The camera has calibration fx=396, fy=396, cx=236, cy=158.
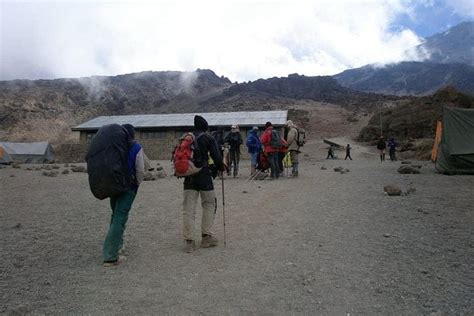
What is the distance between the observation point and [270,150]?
12672mm

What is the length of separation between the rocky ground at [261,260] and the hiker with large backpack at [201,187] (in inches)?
8.8

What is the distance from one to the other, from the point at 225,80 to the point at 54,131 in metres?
57.4

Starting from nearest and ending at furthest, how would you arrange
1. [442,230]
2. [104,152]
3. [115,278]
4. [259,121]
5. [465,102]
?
[115,278] → [104,152] → [442,230] → [259,121] → [465,102]

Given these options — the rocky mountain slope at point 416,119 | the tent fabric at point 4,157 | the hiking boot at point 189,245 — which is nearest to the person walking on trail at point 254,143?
the hiking boot at point 189,245

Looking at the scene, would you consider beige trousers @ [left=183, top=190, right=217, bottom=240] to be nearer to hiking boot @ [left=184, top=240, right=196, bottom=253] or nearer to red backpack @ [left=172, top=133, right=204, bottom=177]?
hiking boot @ [left=184, top=240, right=196, bottom=253]

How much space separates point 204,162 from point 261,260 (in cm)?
151

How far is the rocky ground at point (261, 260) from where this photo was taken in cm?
362

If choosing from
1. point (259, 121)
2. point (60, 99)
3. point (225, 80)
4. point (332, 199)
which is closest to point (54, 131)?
point (60, 99)

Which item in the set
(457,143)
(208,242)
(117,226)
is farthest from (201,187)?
(457,143)

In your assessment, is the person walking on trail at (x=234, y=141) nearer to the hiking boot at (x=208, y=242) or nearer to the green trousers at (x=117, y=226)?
the hiking boot at (x=208, y=242)

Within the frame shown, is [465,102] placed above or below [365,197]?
above

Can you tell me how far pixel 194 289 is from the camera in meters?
3.95

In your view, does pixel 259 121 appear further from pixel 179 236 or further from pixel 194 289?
pixel 194 289

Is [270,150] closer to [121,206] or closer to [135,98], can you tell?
[121,206]
